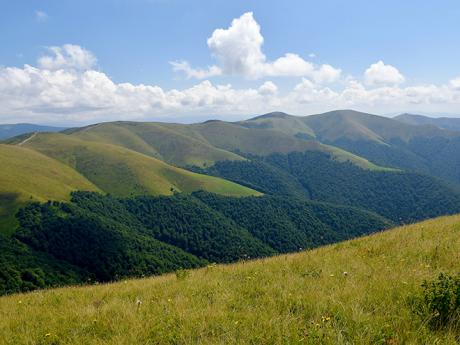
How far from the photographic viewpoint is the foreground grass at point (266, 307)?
18.5 feet

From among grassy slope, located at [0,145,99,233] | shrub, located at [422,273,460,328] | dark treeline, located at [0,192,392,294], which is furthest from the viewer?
grassy slope, located at [0,145,99,233]

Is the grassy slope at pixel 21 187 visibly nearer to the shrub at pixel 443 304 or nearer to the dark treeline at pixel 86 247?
the dark treeline at pixel 86 247

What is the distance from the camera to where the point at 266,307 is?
272 inches

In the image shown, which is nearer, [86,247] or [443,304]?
[443,304]

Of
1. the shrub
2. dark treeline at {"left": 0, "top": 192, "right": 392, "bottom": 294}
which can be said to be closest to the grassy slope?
dark treeline at {"left": 0, "top": 192, "right": 392, "bottom": 294}

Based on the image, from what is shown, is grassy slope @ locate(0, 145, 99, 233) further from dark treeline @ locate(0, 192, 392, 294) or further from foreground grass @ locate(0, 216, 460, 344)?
foreground grass @ locate(0, 216, 460, 344)

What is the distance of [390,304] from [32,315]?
8273 mm

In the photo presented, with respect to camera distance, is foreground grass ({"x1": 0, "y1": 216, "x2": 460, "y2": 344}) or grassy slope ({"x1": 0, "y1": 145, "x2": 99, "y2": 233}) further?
grassy slope ({"x1": 0, "y1": 145, "x2": 99, "y2": 233})

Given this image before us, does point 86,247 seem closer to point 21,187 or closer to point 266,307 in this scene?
point 21,187

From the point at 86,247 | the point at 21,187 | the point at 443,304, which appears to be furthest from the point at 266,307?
the point at 21,187

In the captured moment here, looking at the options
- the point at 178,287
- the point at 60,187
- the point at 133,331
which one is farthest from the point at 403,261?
the point at 60,187

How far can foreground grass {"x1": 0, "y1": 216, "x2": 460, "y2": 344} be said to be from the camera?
18.5ft

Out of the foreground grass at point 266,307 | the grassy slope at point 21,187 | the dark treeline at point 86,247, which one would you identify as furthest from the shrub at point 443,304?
the grassy slope at point 21,187

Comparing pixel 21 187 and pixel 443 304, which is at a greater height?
pixel 443 304
